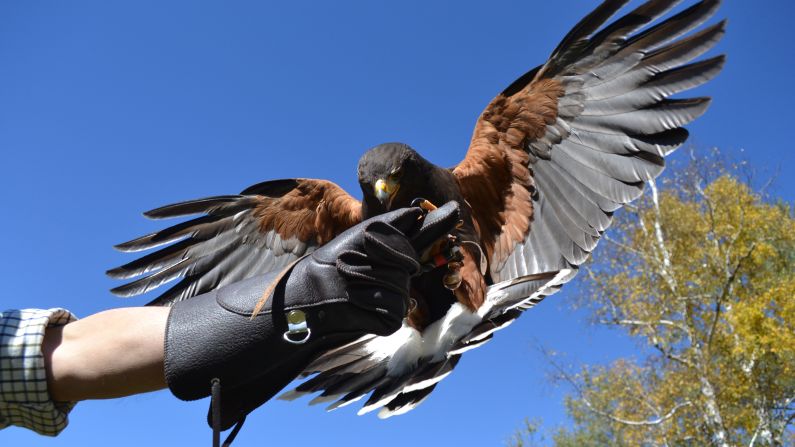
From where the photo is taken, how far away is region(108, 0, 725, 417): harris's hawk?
12.4 ft

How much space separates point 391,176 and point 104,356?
2.67 meters

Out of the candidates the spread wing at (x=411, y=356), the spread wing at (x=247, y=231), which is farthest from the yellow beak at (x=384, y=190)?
the spread wing at (x=411, y=356)

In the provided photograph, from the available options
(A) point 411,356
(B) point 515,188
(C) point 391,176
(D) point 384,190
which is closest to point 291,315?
(A) point 411,356

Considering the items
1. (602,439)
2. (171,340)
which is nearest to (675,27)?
(171,340)

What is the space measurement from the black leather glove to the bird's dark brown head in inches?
87.4

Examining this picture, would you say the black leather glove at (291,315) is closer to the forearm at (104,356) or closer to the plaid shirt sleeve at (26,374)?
the forearm at (104,356)

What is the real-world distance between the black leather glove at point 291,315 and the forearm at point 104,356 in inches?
2.1

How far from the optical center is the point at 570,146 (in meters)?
4.29

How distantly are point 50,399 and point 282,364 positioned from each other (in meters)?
0.49

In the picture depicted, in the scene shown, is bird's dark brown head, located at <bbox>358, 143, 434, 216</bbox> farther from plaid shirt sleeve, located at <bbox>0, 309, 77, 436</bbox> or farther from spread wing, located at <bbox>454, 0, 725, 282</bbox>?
plaid shirt sleeve, located at <bbox>0, 309, 77, 436</bbox>

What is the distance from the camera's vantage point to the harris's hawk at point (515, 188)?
3.79m

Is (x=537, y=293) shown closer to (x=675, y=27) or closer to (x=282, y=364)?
(x=675, y=27)

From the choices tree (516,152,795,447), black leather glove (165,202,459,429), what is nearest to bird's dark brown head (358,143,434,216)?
black leather glove (165,202,459,429)

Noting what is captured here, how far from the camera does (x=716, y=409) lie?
1465cm
